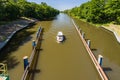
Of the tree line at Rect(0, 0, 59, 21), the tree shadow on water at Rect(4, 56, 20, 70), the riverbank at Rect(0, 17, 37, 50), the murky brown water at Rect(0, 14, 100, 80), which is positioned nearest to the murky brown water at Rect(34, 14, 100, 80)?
the murky brown water at Rect(0, 14, 100, 80)

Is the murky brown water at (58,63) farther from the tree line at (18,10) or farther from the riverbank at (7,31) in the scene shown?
the tree line at (18,10)

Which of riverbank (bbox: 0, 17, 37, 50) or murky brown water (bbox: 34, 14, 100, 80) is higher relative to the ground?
riverbank (bbox: 0, 17, 37, 50)

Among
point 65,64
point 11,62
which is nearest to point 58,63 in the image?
point 65,64

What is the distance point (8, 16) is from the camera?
46.4 m

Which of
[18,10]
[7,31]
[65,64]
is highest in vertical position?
[18,10]

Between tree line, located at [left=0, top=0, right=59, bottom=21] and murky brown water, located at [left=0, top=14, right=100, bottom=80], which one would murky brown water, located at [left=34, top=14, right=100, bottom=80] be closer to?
murky brown water, located at [left=0, top=14, right=100, bottom=80]

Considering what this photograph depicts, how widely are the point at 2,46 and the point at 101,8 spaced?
1465 inches

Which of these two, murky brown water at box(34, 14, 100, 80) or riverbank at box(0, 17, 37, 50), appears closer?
murky brown water at box(34, 14, 100, 80)

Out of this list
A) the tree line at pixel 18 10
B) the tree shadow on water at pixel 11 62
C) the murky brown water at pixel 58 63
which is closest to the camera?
the murky brown water at pixel 58 63

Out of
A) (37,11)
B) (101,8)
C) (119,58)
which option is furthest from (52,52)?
(37,11)

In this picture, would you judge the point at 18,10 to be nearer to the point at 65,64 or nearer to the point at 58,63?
the point at 58,63

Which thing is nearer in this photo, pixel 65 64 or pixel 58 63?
pixel 65 64

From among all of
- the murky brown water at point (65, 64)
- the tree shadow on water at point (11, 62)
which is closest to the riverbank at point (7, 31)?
the tree shadow on water at point (11, 62)

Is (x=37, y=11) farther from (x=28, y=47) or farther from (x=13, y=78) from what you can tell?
(x=13, y=78)
